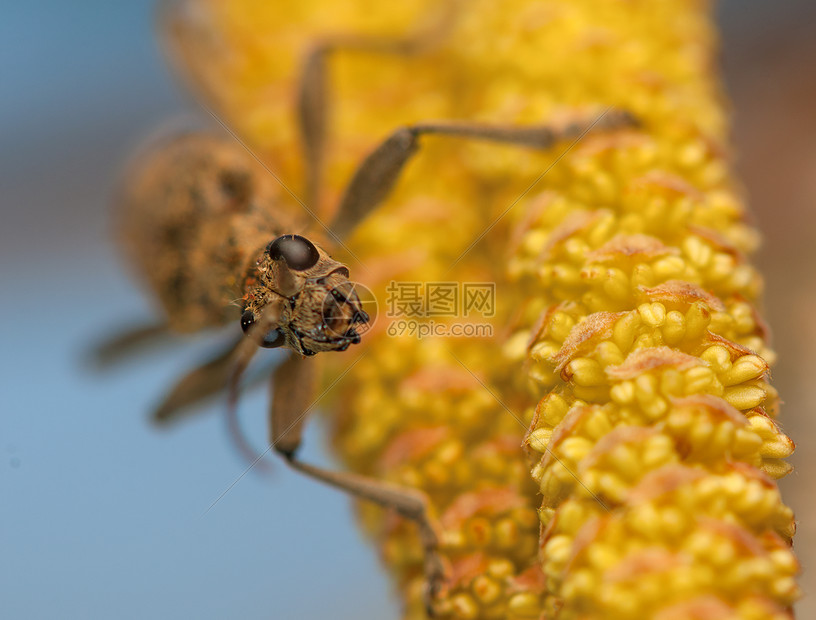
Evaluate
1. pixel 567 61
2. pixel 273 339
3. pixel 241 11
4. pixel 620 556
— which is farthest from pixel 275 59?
pixel 620 556

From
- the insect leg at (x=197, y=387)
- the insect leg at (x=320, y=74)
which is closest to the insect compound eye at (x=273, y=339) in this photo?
the insect leg at (x=197, y=387)

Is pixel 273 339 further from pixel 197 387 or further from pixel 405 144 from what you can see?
pixel 197 387

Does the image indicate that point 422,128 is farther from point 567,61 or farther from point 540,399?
point 540,399

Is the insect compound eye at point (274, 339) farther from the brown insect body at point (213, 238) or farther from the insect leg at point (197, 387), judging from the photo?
the insect leg at point (197, 387)

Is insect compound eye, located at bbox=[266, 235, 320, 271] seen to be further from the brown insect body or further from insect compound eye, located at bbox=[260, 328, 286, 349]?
insect compound eye, located at bbox=[260, 328, 286, 349]

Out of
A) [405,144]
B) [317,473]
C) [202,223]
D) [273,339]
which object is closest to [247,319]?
[273,339]

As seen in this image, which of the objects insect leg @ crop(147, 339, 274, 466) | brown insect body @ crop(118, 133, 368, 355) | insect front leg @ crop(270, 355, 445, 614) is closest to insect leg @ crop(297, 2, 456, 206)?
brown insect body @ crop(118, 133, 368, 355)
